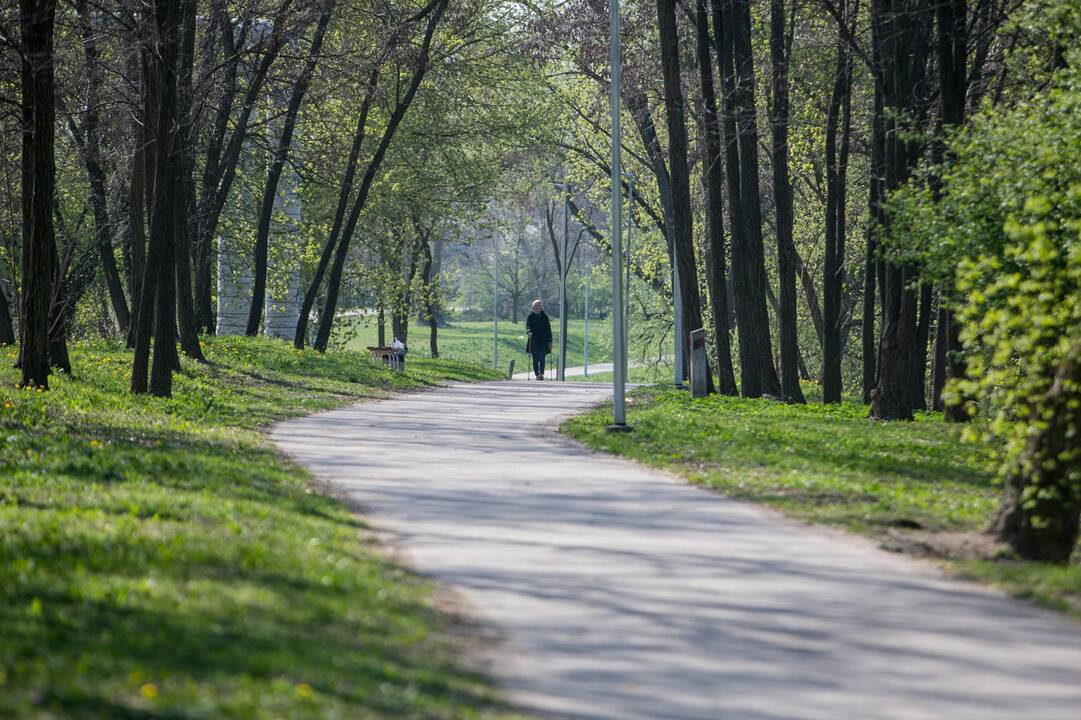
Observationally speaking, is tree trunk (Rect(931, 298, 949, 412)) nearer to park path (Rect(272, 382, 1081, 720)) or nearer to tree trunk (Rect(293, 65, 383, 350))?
tree trunk (Rect(293, 65, 383, 350))

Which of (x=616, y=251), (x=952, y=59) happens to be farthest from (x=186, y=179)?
(x=952, y=59)

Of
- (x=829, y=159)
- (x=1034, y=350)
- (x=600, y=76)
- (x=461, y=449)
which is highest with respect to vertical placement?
(x=600, y=76)

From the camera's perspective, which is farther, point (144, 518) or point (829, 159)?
point (829, 159)

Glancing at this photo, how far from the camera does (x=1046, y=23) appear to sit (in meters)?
21.3

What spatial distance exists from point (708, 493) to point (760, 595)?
17.5 feet

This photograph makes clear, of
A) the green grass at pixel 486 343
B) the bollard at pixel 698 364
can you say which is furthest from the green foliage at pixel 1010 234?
the green grass at pixel 486 343

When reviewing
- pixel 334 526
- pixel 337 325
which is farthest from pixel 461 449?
pixel 337 325

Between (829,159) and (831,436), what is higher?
(829,159)

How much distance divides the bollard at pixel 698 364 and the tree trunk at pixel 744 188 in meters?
0.89

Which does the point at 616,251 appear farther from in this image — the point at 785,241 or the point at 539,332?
the point at 539,332

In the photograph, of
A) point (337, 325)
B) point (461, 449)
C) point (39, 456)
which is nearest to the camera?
point (39, 456)

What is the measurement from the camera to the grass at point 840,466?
11.4m

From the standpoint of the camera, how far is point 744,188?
1230 inches

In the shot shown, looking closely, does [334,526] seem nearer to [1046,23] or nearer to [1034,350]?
[1034,350]
